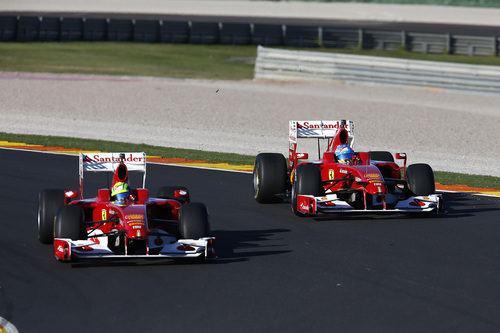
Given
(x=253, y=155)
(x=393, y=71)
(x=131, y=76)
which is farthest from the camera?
(x=131, y=76)

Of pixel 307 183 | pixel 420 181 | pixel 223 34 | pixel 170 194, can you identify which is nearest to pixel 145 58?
pixel 223 34

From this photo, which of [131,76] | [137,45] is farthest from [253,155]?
[137,45]

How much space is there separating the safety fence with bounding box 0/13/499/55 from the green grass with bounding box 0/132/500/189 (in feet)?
78.3

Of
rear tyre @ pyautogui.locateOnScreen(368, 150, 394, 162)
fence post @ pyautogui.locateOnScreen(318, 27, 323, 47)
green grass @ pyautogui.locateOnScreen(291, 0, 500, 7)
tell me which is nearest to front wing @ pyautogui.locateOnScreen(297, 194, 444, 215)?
rear tyre @ pyautogui.locateOnScreen(368, 150, 394, 162)

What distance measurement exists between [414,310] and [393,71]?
23.8 m

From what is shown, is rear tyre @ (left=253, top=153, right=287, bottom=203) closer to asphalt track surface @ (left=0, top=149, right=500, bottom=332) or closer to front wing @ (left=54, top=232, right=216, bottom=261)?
asphalt track surface @ (left=0, top=149, right=500, bottom=332)

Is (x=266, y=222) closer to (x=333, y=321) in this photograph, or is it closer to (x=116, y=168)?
(x=116, y=168)

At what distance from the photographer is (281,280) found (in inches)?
428

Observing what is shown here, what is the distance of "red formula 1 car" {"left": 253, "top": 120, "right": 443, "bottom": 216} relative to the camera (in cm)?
1421

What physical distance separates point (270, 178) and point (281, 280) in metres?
4.79

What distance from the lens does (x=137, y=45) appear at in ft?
152

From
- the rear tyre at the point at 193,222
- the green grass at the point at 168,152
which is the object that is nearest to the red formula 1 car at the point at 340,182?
the rear tyre at the point at 193,222

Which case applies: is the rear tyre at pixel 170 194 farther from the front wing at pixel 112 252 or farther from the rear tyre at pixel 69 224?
the rear tyre at pixel 69 224

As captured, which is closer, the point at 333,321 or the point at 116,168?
the point at 333,321
